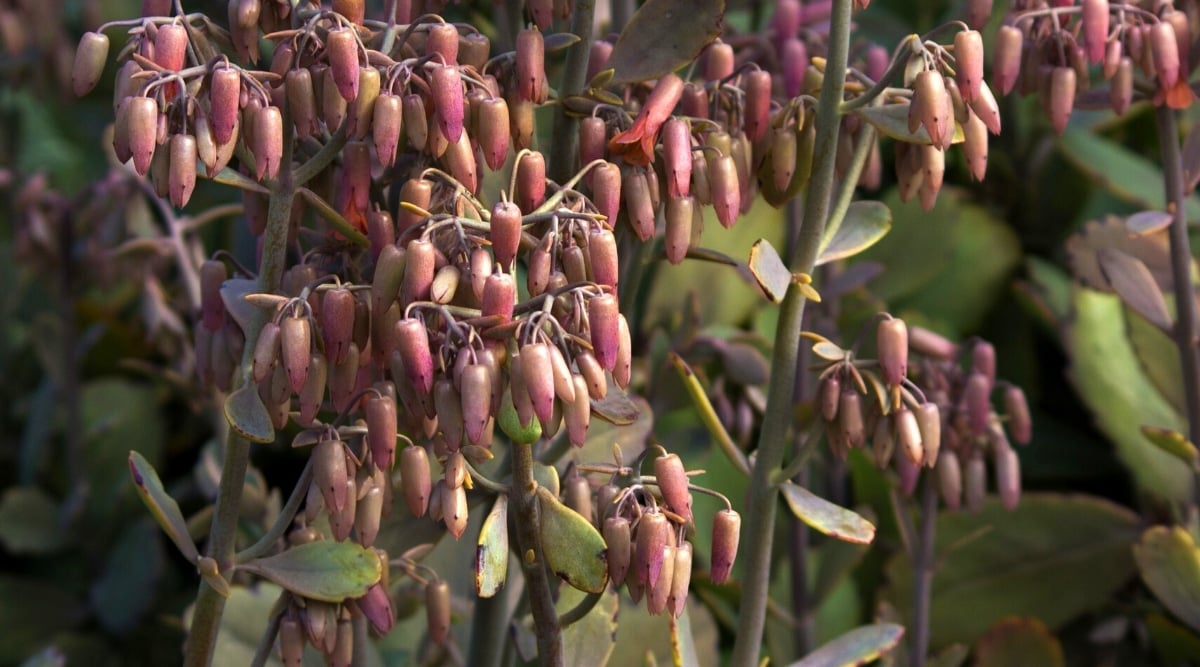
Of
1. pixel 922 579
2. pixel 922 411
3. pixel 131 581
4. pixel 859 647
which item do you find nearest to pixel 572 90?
pixel 922 411

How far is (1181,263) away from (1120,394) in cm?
34

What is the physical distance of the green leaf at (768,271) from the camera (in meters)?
0.75

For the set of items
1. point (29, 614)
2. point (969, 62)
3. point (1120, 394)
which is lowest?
point (29, 614)

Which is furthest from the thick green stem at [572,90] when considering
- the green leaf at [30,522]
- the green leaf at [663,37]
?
the green leaf at [30,522]

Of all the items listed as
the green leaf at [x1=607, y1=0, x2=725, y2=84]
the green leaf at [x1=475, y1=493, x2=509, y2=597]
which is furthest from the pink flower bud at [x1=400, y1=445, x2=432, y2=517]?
the green leaf at [x1=607, y1=0, x2=725, y2=84]

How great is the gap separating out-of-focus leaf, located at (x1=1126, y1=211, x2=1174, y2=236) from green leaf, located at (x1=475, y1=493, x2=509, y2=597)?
558 millimetres

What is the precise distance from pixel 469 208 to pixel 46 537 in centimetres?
96

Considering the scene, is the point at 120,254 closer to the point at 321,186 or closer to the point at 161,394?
the point at 321,186

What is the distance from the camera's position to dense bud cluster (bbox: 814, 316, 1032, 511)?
0.81 meters

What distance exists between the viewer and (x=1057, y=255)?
1.60 meters

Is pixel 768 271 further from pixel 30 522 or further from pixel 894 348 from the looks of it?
pixel 30 522

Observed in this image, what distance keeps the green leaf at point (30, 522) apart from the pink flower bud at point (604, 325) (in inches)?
39.6

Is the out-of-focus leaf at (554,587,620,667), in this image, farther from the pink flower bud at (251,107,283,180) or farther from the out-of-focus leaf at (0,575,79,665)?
the out-of-focus leaf at (0,575,79,665)

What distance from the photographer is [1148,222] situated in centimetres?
99
